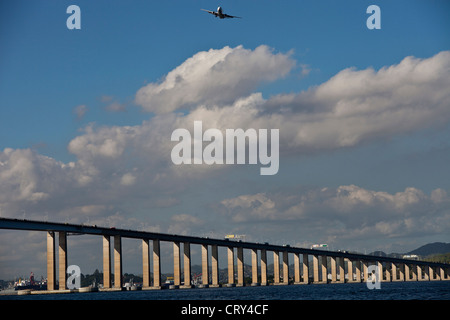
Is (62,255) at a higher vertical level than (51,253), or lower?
lower

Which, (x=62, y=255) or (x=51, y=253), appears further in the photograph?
(x=51, y=253)

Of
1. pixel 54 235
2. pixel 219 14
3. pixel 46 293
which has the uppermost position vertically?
pixel 219 14
